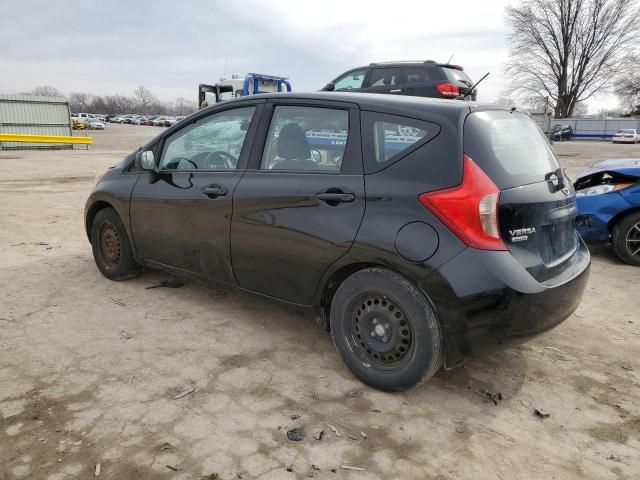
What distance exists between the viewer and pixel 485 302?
8.24 feet

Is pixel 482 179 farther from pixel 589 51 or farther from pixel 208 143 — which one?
pixel 589 51

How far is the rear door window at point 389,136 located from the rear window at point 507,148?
230mm

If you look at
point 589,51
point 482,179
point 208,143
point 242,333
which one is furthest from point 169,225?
point 589,51

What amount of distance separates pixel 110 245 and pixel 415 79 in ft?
26.5

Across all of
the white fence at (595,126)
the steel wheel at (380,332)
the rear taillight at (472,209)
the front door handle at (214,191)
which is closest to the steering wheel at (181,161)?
the front door handle at (214,191)

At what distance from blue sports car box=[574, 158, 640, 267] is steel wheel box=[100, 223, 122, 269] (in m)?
5.04

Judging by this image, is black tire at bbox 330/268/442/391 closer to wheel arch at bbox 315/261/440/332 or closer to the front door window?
wheel arch at bbox 315/261/440/332

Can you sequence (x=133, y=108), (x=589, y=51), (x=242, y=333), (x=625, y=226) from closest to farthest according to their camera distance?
(x=242, y=333)
(x=625, y=226)
(x=589, y=51)
(x=133, y=108)

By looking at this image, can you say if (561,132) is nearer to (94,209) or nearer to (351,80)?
(351,80)

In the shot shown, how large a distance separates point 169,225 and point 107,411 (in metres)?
1.63

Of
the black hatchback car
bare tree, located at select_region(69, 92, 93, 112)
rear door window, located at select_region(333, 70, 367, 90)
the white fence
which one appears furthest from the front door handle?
bare tree, located at select_region(69, 92, 93, 112)

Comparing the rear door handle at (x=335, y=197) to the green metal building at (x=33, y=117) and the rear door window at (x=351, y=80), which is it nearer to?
the rear door window at (x=351, y=80)

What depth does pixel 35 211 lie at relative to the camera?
8109 millimetres

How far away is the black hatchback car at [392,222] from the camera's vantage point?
2557mm
